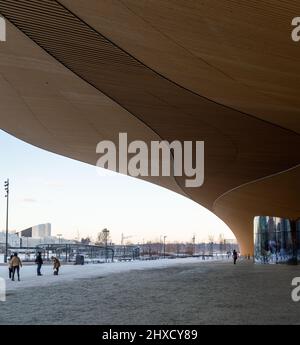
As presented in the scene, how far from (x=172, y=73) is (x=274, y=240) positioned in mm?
26036

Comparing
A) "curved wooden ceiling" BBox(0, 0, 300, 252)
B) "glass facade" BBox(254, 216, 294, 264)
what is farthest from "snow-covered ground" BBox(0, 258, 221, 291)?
"glass facade" BBox(254, 216, 294, 264)

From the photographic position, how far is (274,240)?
36438 mm

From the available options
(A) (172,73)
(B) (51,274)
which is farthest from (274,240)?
(A) (172,73)

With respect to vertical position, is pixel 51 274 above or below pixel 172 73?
below

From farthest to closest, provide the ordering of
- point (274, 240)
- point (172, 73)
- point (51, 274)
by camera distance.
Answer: point (274, 240) → point (51, 274) → point (172, 73)

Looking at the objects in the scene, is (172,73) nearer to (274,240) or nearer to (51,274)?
(51,274)

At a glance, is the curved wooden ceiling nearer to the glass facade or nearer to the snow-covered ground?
the snow-covered ground

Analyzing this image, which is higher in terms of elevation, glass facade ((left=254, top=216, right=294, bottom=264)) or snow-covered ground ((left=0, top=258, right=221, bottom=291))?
glass facade ((left=254, top=216, right=294, bottom=264))

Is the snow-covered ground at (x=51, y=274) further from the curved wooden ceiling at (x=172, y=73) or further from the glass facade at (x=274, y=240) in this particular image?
the glass facade at (x=274, y=240)

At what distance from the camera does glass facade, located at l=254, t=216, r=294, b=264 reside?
33938 millimetres

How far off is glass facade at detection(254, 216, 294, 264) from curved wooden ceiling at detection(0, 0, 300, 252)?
39.6ft

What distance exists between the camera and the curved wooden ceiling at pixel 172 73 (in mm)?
9750

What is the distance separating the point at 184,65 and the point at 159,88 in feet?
6.65
